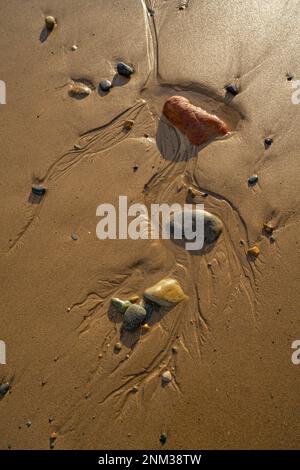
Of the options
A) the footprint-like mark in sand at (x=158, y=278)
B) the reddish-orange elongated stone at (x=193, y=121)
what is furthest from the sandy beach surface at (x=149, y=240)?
the reddish-orange elongated stone at (x=193, y=121)

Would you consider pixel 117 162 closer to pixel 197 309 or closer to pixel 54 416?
pixel 197 309

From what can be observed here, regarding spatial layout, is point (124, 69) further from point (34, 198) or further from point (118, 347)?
point (118, 347)

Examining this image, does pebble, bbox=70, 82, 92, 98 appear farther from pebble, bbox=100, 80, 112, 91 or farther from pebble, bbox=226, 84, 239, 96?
pebble, bbox=226, 84, 239, 96

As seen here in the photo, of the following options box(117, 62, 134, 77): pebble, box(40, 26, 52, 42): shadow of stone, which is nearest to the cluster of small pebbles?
box(117, 62, 134, 77): pebble

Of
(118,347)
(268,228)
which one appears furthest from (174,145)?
(118,347)

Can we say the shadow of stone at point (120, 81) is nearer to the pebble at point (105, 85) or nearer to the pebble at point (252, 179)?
the pebble at point (105, 85)
